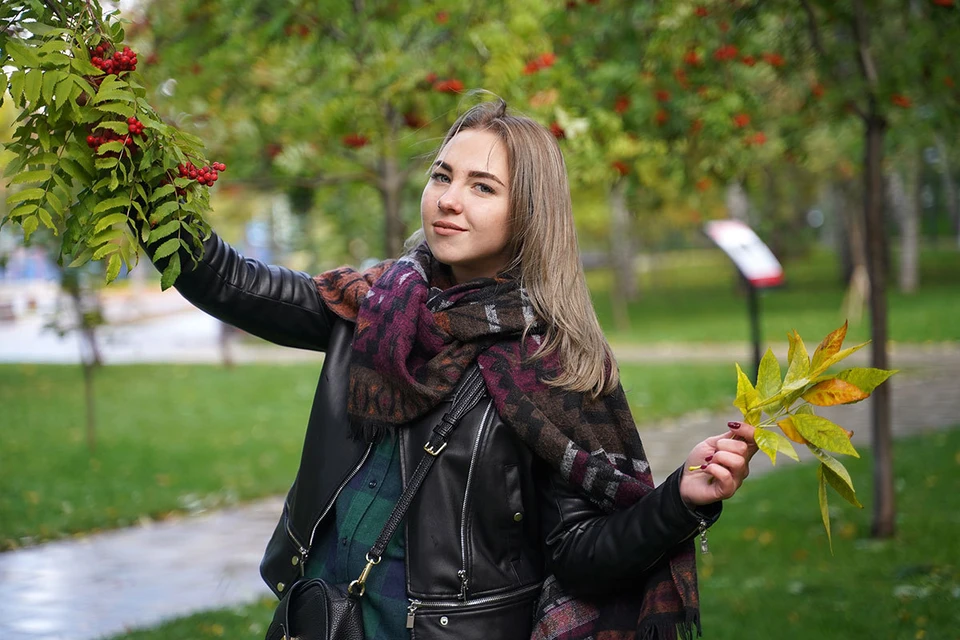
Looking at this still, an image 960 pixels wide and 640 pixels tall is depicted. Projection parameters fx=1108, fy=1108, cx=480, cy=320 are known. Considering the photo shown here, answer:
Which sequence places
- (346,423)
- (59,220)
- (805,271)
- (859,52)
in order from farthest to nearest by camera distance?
(805,271), (859,52), (346,423), (59,220)

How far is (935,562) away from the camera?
6.00 m

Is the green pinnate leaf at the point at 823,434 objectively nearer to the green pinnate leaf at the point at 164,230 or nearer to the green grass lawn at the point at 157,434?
the green pinnate leaf at the point at 164,230

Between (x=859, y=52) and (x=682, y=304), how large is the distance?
23490 millimetres

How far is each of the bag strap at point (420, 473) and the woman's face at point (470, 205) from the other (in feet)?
1.06

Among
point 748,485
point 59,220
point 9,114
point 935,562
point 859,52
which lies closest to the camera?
point 59,220

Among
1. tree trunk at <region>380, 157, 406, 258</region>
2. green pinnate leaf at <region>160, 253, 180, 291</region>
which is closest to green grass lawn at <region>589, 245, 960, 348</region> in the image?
tree trunk at <region>380, 157, 406, 258</region>

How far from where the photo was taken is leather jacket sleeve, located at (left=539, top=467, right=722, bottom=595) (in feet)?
7.16

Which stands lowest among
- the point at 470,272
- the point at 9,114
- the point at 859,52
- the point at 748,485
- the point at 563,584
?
the point at 748,485

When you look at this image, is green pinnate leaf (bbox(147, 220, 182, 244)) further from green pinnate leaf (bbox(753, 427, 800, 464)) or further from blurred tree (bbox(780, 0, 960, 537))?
blurred tree (bbox(780, 0, 960, 537))

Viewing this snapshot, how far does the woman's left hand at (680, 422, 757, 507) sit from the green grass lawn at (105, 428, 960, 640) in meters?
3.05

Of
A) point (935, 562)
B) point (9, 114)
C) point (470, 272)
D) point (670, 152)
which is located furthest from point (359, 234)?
point (470, 272)

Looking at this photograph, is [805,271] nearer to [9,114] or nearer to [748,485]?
[9,114]

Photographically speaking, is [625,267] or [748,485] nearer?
[748,485]

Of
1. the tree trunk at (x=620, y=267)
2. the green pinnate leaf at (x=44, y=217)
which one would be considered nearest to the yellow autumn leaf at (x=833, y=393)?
the green pinnate leaf at (x=44, y=217)
